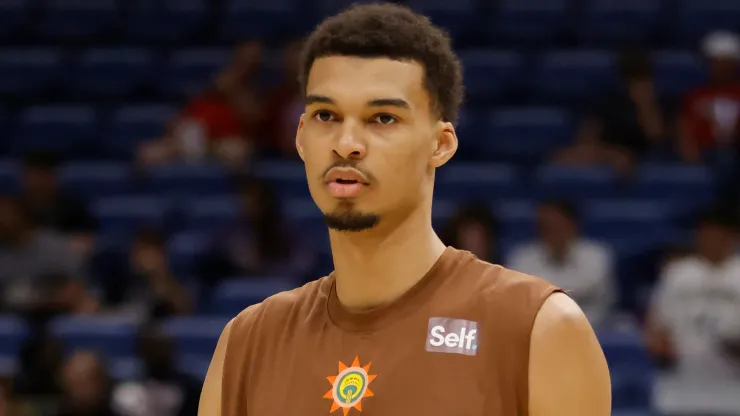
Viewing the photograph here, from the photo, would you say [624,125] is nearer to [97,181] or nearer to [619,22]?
[619,22]

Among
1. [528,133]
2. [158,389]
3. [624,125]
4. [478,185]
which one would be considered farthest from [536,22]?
[158,389]

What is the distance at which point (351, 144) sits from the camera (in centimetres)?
205

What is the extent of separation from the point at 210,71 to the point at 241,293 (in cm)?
310

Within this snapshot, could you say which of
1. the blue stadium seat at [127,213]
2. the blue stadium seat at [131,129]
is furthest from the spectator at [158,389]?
the blue stadium seat at [131,129]

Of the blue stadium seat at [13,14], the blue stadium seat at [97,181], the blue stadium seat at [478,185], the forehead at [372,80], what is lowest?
the forehead at [372,80]

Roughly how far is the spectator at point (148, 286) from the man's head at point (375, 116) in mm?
4295

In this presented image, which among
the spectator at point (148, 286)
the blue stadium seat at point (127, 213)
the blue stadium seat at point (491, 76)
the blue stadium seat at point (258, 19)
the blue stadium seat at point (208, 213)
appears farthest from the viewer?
the blue stadium seat at point (258, 19)

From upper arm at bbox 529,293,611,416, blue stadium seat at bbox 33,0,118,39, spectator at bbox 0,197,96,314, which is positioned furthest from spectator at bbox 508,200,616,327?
blue stadium seat at bbox 33,0,118,39

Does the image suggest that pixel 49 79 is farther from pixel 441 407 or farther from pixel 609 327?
pixel 441 407

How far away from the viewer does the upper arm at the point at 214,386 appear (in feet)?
7.52

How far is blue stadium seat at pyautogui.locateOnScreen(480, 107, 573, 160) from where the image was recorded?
7.90 metres

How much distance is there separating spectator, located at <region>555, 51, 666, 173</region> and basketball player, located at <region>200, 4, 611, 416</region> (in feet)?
17.6

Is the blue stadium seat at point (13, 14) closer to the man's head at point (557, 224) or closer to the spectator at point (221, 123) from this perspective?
the spectator at point (221, 123)

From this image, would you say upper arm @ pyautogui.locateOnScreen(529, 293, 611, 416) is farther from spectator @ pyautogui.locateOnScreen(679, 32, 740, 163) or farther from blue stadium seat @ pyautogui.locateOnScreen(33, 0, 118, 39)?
blue stadium seat @ pyautogui.locateOnScreen(33, 0, 118, 39)
